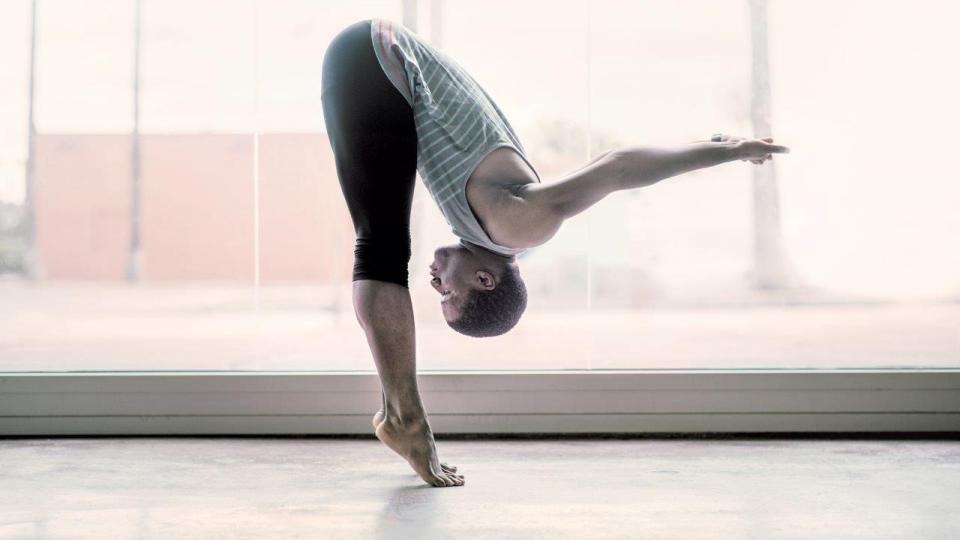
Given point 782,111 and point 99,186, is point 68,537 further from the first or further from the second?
point 782,111

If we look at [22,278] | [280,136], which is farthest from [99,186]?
[280,136]

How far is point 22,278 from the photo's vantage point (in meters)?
2.76

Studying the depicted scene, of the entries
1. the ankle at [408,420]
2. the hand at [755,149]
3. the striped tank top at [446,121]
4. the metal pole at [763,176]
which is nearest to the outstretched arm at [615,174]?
the hand at [755,149]

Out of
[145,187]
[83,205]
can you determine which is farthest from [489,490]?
[83,205]

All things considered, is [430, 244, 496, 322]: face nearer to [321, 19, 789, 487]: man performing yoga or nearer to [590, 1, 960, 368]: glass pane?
Answer: [321, 19, 789, 487]: man performing yoga

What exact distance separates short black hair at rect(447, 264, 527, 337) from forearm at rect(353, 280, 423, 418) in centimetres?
13

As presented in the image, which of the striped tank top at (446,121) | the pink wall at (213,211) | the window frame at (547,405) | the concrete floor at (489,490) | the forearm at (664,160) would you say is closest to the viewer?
the concrete floor at (489,490)

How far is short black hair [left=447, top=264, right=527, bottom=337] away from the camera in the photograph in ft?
6.83

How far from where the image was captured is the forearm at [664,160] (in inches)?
67.9


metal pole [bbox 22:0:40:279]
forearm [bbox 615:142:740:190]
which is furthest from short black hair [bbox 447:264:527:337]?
metal pole [bbox 22:0:40:279]

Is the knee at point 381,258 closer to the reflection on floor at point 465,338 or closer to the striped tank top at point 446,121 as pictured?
the striped tank top at point 446,121

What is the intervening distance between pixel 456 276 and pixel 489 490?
46 cm

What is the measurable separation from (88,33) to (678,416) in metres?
1.97

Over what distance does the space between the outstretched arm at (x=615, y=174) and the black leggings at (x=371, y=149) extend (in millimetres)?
304
